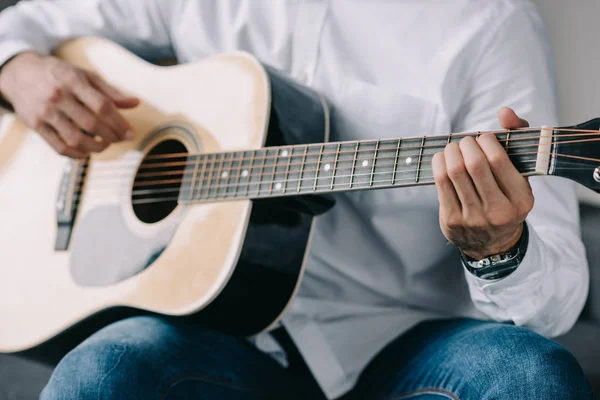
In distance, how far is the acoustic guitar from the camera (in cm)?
90

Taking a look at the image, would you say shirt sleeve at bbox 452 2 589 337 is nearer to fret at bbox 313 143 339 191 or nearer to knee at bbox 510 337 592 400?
knee at bbox 510 337 592 400

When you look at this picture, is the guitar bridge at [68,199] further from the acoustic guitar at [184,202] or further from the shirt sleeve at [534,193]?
the shirt sleeve at [534,193]

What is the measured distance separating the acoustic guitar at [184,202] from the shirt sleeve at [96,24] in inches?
4.4

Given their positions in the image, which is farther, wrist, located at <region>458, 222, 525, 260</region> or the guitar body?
the guitar body

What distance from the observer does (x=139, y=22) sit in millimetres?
1277

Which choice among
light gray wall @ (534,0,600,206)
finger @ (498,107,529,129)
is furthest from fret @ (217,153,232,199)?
light gray wall @ (534,0,600,206)

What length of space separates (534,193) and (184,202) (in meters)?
0.52

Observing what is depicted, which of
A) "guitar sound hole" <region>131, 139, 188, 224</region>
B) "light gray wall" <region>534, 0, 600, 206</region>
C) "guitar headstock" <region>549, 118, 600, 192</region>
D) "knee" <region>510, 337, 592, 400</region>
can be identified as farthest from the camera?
"light gray wall" <region>534, 0, 600, 206</region>

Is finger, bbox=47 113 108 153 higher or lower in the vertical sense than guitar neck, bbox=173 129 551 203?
lower

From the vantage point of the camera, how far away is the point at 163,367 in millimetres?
898

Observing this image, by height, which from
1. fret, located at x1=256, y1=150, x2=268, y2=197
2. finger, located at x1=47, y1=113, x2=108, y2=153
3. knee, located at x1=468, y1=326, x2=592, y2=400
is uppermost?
fret, located at x1=256, y1=150, x2=268, y2=197

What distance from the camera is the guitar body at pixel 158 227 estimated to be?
3.07 feet

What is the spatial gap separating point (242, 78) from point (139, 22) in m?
0.38

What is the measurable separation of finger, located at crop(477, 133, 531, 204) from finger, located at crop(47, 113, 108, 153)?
0.66 m
